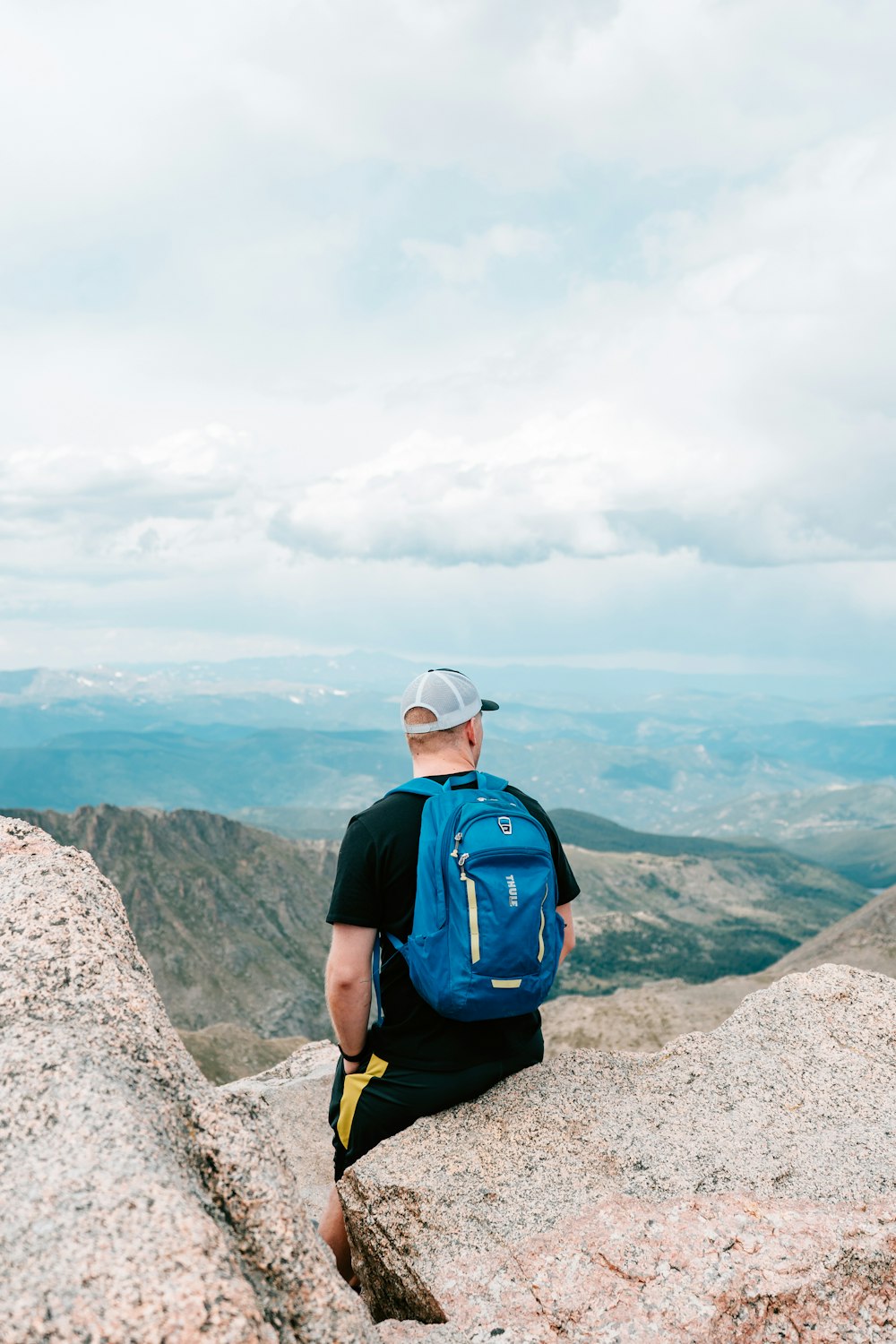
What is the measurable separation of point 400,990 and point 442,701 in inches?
91.7

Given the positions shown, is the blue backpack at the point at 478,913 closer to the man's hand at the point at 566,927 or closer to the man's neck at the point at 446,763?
the man's neck at the point at 446,763

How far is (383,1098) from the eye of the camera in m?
7.13

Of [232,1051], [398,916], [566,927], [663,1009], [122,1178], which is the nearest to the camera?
[122,1178]

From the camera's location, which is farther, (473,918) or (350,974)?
(350,974)

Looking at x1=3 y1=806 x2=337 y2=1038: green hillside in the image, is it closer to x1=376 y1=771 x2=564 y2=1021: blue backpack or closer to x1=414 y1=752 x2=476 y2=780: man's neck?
x1=414 y1=752 x2=476 y2=780: man's neck

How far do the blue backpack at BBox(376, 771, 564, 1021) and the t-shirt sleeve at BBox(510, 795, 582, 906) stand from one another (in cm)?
67

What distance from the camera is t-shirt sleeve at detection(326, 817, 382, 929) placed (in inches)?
259

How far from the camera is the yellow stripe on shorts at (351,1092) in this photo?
711cm

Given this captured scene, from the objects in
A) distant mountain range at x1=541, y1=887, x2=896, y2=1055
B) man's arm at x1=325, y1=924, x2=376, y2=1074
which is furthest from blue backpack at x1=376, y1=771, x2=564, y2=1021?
distant mountain range at x1=541, y1=887, x2=896, y2=1055

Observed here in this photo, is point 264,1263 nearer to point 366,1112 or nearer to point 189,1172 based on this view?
point 189,1172

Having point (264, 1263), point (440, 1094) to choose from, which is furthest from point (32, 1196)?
point (440, 1094)

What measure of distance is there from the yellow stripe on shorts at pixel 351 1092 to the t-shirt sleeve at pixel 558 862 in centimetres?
203

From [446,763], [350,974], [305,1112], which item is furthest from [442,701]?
[305,1112]

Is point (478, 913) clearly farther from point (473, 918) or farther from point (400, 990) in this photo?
point (400, 990)
